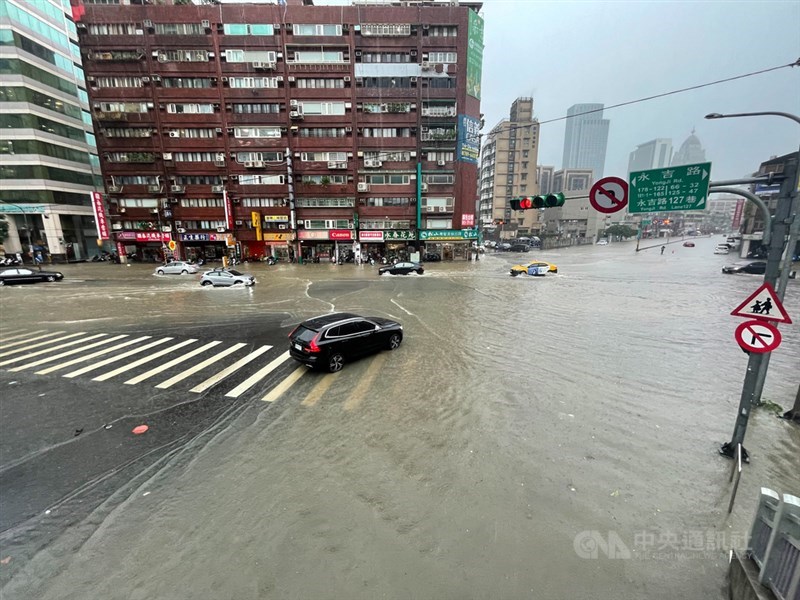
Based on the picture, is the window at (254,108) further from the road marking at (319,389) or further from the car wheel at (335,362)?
the road marking at (319,389)

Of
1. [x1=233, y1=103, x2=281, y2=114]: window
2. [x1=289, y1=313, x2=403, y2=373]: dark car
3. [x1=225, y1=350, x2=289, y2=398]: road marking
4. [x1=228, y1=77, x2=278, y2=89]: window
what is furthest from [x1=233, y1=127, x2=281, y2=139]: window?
[x1=289, y1=313, x2=403, y2=373]: dark car

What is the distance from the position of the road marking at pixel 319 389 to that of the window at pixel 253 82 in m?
45.2

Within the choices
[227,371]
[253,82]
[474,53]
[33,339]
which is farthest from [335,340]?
[474,53]

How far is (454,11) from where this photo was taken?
40.3 metres

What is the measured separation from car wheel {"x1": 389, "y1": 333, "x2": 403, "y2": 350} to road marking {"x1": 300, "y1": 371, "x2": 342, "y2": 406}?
2.46 metres

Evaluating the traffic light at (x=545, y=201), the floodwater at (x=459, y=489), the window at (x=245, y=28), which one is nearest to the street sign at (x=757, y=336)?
the floodwater at (x=459, y=489)

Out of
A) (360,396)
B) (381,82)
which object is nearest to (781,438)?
(360,396)

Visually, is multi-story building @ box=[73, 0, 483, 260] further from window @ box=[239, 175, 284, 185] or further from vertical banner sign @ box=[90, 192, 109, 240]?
vertical banner sign @ box=[90, 192, 109, 240]

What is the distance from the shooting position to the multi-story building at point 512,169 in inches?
3310

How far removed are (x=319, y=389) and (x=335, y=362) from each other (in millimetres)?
1341

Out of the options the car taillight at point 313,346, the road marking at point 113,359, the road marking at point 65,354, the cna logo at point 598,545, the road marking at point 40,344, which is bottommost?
the road marking at point 40,344

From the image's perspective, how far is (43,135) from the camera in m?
42.4

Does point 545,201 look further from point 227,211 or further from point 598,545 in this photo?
point 227,211

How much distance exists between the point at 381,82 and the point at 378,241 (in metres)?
19.9
